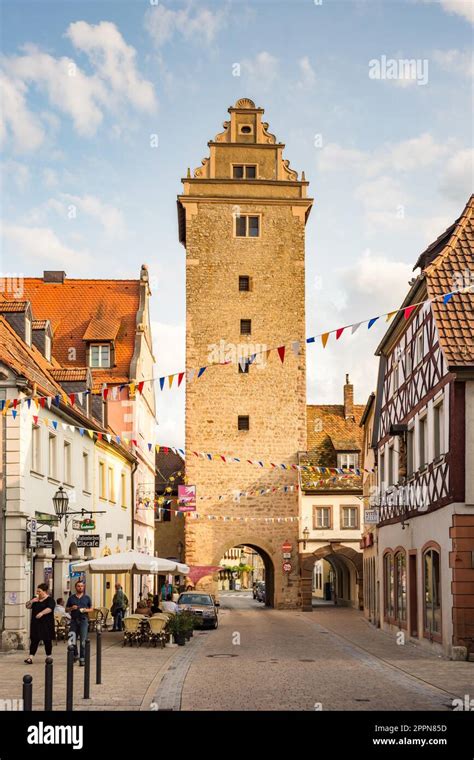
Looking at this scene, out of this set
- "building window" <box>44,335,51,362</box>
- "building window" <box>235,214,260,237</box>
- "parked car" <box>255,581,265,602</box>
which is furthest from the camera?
"parked car" <box>255,581,265,602</box>

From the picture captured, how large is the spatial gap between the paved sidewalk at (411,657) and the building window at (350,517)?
49.9 ft

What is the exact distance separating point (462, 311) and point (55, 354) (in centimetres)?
2564

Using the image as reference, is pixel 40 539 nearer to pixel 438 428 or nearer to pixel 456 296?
pixel 438 428

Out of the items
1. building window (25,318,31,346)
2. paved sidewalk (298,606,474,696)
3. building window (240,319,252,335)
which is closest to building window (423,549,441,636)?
paved sidewalk (298,606,474,696)

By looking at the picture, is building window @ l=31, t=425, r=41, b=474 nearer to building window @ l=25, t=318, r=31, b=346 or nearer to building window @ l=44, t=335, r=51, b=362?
building window @ l=25, t=318, r=31, b=346

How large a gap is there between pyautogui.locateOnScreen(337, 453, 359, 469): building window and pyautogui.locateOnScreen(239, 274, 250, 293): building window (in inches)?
412

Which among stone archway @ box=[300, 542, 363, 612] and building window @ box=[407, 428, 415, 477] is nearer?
building window @ box=[407, 428, 415, 477]

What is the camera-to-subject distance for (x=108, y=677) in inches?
654

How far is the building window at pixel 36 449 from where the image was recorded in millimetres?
24312

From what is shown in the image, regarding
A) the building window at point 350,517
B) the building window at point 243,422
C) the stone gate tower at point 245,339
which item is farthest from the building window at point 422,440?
the building window at point 350,517

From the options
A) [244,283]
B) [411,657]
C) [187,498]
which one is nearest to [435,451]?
[411,657]

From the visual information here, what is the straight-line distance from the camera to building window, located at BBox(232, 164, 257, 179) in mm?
50469

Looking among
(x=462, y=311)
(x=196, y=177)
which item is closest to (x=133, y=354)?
(x=196, y=177)
